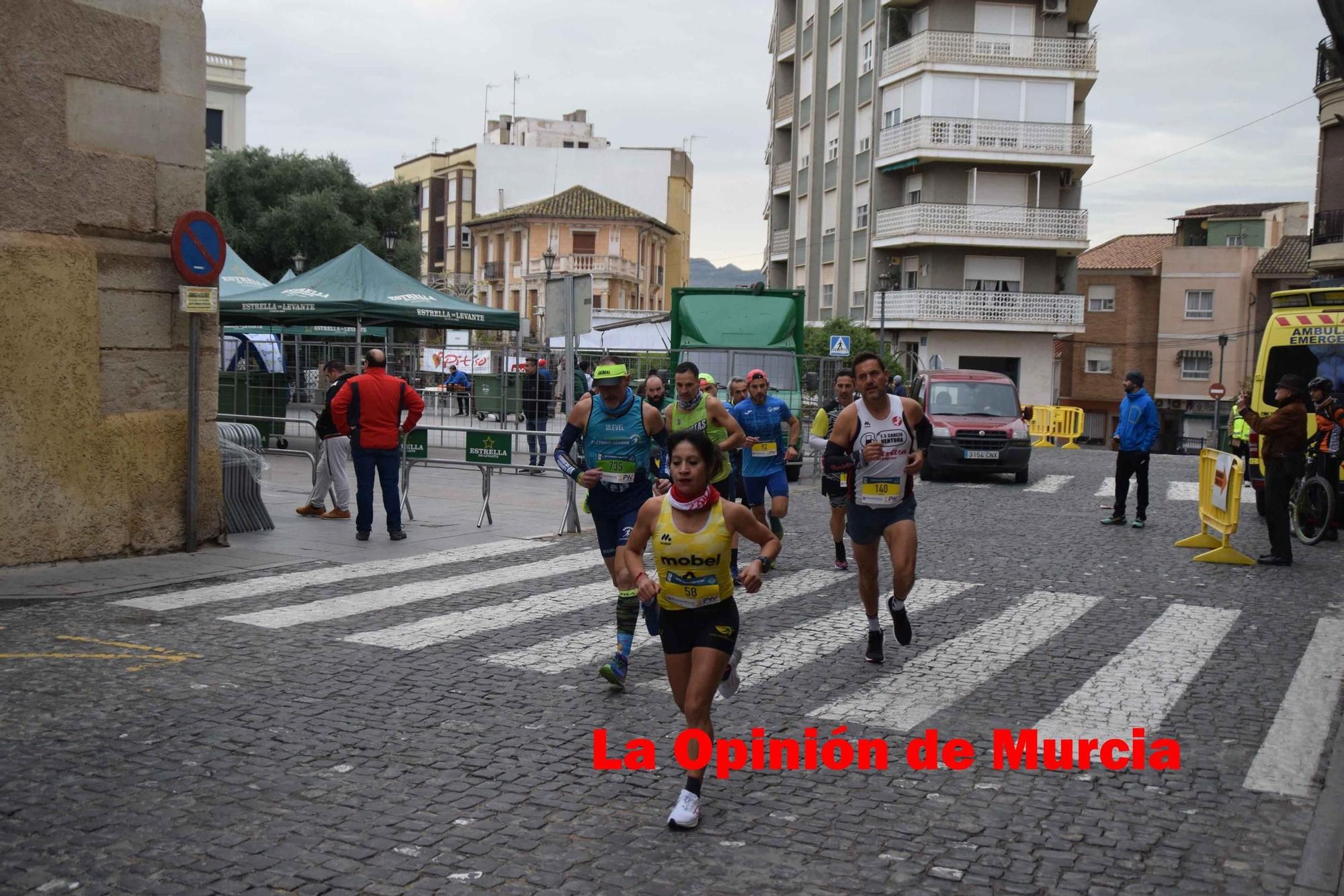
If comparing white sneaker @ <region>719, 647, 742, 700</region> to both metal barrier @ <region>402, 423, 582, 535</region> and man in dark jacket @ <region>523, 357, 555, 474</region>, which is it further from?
man in dark jacket @ <region>523, 357, 555, 474</region>

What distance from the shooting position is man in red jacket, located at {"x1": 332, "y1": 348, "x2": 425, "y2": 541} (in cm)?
1289

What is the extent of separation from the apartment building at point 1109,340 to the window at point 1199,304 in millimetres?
1435

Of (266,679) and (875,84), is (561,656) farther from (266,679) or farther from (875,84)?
(875,84)

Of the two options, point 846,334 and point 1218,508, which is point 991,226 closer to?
point 846,334

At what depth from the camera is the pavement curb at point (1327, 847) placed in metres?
4.56

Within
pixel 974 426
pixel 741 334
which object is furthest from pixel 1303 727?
pixel 741 334

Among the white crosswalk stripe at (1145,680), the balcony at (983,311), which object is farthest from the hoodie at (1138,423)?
the balcony at (983,311)

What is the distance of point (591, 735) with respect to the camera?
20.6 feet

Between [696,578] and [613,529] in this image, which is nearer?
[696,578]

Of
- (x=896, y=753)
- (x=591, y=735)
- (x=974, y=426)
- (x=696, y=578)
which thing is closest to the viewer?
(x=696, y=578)

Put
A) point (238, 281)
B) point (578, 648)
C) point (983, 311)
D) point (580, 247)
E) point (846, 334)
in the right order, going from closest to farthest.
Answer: point (578, 648)
point (238, 281)
point (846, 334)
point (983, 311)
point (580, 247)

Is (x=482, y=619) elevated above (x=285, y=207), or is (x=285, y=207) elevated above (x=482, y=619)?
(x=285, y=207)

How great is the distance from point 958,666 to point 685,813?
3.40 meters

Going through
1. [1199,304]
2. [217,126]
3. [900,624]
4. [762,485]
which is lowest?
[900,624]
